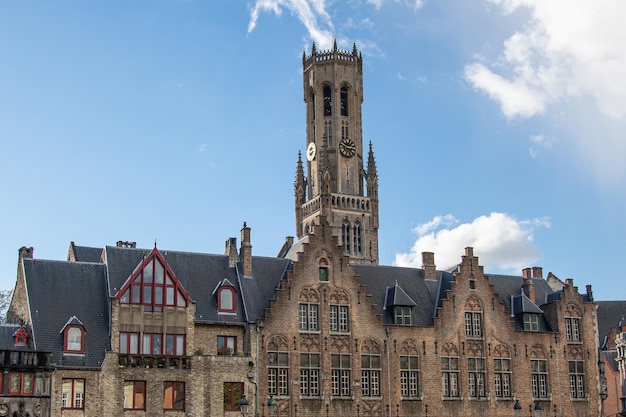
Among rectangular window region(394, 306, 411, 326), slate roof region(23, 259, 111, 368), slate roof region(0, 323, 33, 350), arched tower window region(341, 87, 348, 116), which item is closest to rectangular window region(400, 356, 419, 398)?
rectangular window region(394, 306, 411, 326)

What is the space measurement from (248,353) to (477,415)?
15918 millimetres

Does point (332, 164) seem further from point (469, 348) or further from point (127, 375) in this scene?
point (127, 375)

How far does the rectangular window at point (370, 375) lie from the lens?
2345 inches

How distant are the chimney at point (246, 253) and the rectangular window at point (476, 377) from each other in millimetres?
15405

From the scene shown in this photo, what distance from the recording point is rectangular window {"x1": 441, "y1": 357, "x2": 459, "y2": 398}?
6156cm

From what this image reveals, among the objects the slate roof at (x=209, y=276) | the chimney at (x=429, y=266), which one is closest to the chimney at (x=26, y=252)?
the slate roof at (x=209, y=276)

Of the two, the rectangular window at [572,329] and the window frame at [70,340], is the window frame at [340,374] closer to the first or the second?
the window frame at [70,340]

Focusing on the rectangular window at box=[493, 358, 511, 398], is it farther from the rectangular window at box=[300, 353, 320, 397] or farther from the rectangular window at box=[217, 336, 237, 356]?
the rectangular window at box=[217, 336, 237, 356]

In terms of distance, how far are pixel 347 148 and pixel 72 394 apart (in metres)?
82.8

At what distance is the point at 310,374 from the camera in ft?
191

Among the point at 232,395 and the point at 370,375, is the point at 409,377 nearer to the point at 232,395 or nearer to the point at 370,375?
the point at 370,375

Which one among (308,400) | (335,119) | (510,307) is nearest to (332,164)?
(335,119)

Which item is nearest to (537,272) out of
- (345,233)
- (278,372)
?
(278,372)

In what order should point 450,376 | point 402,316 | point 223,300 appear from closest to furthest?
point 223,300
point 402,316
point 450,376
